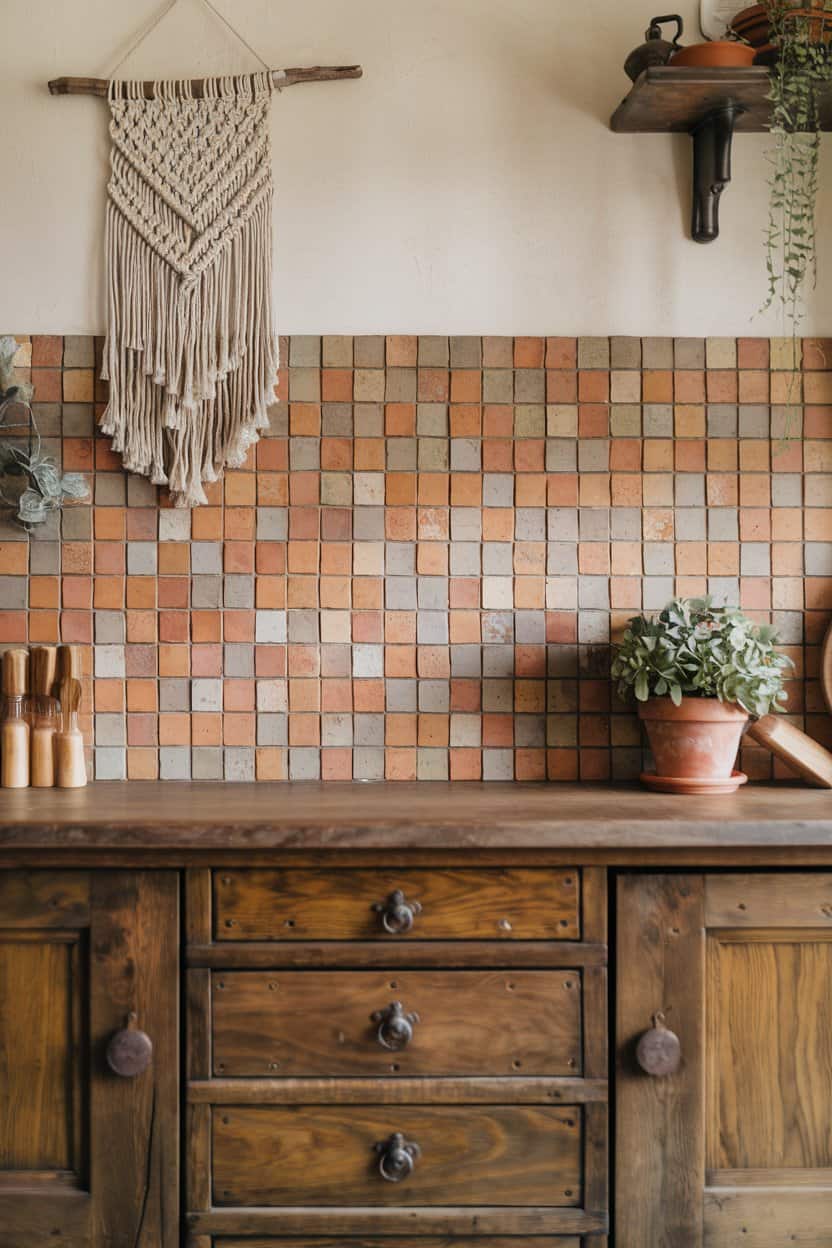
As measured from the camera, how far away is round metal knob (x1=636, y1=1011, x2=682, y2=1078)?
1670mm

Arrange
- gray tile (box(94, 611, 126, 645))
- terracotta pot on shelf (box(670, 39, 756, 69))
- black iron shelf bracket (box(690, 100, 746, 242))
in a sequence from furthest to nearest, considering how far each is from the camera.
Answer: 1. gray tile (box(94, 611, 126, 645))
2. black iron shelf bracket (box(690, 100, 746, 242))
3. terracotta pot on shelf (box(670, 39, 756, 69))

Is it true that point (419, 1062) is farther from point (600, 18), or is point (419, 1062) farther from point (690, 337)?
point (600, 18)

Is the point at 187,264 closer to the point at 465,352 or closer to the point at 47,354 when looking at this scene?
the point at 47,354

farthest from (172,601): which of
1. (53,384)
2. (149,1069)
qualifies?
(149,1069)

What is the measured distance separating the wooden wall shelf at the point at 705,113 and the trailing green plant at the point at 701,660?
2.82ft

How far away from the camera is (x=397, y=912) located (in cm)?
168

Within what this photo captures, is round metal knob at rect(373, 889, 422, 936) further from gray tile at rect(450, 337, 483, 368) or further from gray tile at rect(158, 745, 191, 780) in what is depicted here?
gray tile at rect(450, 337, 483, 368)

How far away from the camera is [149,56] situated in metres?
2.27

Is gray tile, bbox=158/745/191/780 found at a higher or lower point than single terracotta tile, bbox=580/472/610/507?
lower

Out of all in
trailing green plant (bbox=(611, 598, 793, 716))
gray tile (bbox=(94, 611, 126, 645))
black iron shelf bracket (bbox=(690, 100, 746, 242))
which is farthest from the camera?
gray tile (bbox=(94, 611, 126, 645))

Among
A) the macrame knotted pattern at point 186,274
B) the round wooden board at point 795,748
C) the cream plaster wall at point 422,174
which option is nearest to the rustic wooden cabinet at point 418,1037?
the round wooden board at point 795,748

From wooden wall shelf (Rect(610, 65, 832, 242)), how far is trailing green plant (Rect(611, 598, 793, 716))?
859mm

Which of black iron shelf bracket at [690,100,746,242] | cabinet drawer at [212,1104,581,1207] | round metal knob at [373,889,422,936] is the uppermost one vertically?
black iron shelf bracket at [690,100,746,242]

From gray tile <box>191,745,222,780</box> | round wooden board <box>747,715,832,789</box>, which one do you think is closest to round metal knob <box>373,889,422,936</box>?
gray tile <box>191,745,222,780</box>
